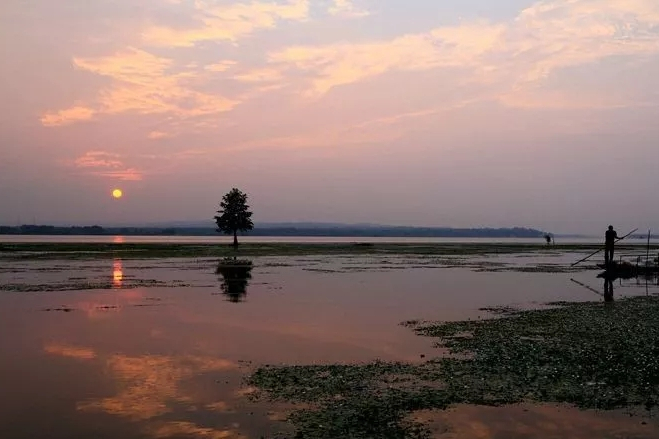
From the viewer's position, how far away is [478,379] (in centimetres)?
1533

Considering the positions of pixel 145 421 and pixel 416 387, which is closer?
pixel 145 421

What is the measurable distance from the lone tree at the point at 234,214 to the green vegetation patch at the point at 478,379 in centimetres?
8831

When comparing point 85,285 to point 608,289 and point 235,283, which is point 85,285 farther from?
point 608,289

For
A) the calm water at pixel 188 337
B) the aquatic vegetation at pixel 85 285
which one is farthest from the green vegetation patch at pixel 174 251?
the calm water at pixel 188 337

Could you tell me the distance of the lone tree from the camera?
108 m

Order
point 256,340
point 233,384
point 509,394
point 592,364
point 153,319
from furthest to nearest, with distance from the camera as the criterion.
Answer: point 153,319 → point 256,340 → point 592,364 → point 233,384 → point 509,394

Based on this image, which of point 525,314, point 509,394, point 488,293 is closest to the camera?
point 509,394

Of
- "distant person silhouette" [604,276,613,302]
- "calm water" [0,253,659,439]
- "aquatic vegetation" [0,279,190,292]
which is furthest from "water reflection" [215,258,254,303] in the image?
"distant person silhouette" [604,276,613,302]

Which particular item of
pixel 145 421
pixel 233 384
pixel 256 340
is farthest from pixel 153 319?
pixel 145 421

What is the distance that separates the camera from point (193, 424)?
38.8ft

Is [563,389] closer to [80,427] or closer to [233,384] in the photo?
[233,384]

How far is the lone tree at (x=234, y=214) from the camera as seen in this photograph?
356ft

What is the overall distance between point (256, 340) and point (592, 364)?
34.7 feet

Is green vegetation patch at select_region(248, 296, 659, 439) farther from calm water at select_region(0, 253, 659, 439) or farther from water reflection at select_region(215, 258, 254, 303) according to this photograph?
water reflection at select_region(215, 258, 254, 303)
